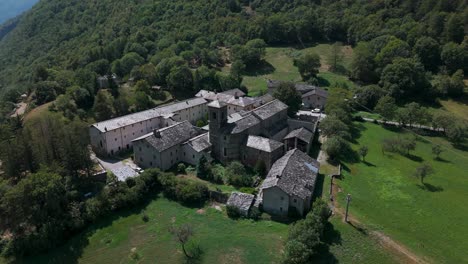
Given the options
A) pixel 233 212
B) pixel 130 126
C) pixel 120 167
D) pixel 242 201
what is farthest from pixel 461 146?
pixel 120 167

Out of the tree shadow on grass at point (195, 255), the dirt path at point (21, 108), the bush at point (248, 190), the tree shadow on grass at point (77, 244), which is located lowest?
the tree shadow on grass at point (77, 244)

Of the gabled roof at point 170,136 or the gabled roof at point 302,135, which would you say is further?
the gabled roof at point 302,135

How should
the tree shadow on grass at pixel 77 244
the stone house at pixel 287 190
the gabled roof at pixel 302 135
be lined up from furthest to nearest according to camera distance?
1. the gabled roof at pixel 302 135
2. the stone house at pixel 287 190
3. the tree shadow on grass at pixel 77 244

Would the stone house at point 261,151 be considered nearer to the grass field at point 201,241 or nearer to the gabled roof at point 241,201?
the gabled roof at point 241,201

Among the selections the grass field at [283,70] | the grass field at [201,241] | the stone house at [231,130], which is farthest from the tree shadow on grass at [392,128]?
the grass field at [201,241]

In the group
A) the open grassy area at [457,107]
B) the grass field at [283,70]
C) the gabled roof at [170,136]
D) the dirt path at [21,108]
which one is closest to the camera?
the gabled roof at [170,136]

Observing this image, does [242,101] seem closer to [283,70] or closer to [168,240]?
[168,240]

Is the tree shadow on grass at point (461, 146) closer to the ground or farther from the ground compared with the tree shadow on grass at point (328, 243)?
closer to the ground
